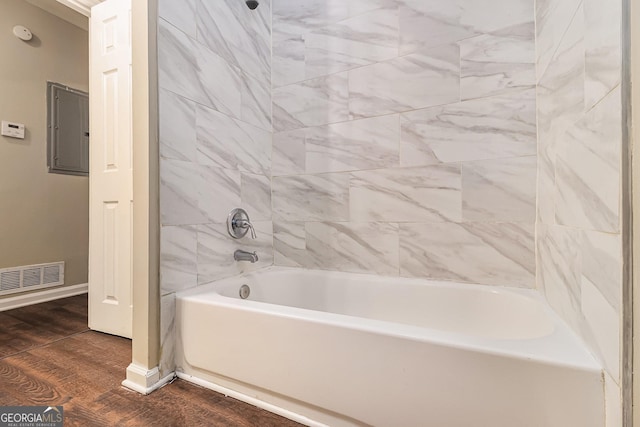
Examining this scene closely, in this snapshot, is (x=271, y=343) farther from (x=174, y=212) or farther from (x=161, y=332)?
(x=174, y=212)

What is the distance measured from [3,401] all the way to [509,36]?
8.48 feet

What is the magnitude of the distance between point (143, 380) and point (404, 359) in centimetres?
105

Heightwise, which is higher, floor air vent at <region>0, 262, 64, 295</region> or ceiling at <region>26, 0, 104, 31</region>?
ceiling at <region>26, 0, 104, 31</region>

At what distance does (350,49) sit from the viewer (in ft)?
5.41

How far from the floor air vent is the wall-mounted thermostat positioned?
106 centimetres

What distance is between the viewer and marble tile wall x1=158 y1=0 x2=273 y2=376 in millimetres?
1257

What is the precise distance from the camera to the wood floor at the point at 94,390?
3.25ft

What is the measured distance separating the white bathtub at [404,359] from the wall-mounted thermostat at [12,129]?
230cm

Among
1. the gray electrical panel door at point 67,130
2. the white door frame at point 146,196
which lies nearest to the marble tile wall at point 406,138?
the white door frame at point 146,196

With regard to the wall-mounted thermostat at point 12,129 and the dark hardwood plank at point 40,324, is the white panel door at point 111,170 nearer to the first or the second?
the dark hardwood plank at point 40,324

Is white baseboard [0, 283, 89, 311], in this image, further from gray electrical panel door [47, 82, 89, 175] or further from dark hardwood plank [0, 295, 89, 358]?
gray electrical panel door [47, 82, 89, 175]

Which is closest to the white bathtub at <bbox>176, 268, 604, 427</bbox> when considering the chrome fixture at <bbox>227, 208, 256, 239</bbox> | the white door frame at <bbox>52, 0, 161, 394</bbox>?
the white door frame at <bbox>52, 0, 161, 394</bbox>

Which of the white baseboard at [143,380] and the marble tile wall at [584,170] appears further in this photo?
the white baseboard at [143,380]

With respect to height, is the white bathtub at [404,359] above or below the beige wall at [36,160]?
below
